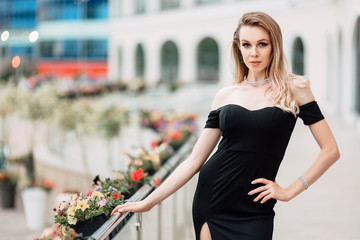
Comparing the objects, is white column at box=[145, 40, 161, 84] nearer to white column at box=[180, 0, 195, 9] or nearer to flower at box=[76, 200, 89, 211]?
white column at box=[180, 0, 195, 9]

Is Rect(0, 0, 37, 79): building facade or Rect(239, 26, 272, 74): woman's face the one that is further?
Rect(0, 0, 37, 79): building facade

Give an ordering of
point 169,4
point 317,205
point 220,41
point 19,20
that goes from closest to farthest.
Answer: point 317,205, point 220,41, point 169,4, point 19,20

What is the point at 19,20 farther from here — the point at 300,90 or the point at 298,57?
the point at 300,90

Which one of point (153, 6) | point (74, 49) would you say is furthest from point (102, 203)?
point (74, 49)

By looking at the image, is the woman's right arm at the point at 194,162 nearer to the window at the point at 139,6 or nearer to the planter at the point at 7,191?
the planter at the point at 7,191

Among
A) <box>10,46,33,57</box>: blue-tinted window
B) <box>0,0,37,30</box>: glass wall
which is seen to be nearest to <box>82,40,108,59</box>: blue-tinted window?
<box>10,46,33,57</box>: blue-tinted window

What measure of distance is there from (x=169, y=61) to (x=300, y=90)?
36477 millimetres

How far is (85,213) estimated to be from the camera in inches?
113

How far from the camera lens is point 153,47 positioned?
128 feet

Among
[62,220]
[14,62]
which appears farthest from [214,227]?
[14,62]

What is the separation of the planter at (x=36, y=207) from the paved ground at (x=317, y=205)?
0.18 metres

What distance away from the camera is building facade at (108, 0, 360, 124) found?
16922 mm

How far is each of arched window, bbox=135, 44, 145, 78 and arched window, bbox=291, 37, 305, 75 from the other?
16.8m

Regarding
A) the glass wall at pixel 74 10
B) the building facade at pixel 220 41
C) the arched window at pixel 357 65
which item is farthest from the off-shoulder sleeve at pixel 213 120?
the glass wall at pixel 74 10
